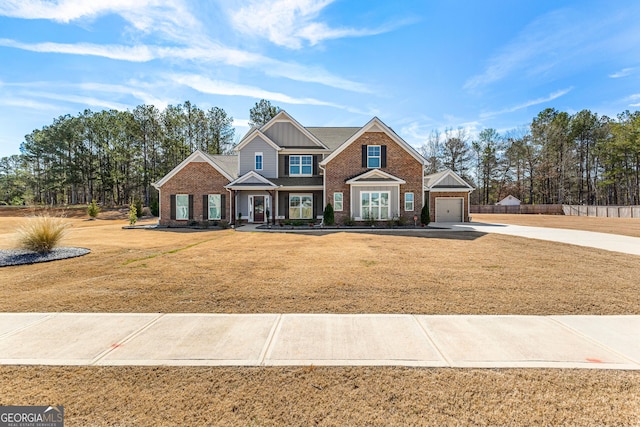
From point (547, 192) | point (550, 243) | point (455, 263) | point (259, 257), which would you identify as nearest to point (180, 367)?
point (259, 257)

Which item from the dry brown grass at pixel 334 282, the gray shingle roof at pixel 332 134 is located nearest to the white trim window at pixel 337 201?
the gray shingle roof at pixel 332 134

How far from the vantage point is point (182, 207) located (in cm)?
2220

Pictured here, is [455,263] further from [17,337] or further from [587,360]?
[17,337]

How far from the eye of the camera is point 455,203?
998 inches

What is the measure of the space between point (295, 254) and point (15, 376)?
7122 mm

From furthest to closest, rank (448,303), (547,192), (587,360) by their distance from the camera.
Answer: (547,192)
(448,303)
(587,360)

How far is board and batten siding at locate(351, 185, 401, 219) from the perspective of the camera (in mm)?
19812

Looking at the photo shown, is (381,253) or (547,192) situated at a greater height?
(547,192)

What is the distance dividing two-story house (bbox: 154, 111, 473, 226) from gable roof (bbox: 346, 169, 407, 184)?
A: 0.22 ft

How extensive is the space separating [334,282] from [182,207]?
1940 centimetres

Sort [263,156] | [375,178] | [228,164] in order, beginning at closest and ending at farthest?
[375,178] → [263,156] → [228,164]

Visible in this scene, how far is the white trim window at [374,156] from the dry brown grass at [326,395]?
18198mm

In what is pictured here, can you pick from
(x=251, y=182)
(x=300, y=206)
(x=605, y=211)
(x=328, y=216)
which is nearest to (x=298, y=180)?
(x=300, y=206)

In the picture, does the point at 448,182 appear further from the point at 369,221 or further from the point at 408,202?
the point at 369,221
